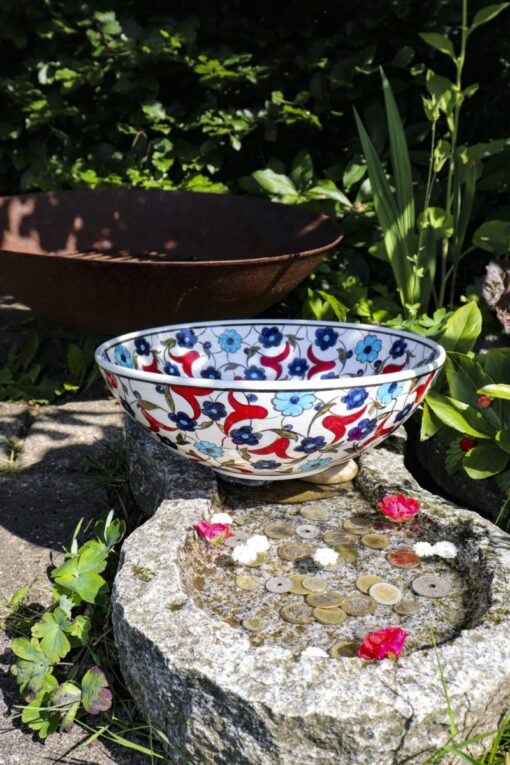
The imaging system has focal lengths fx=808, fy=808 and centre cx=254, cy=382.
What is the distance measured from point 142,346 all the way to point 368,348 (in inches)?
23.3

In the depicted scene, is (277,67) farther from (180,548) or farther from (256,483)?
(180,548)

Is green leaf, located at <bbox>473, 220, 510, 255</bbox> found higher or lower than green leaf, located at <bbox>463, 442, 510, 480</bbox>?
higher

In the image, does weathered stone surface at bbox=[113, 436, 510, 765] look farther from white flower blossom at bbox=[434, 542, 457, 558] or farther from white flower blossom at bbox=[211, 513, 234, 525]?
white flower blossom at bbox=[211, 513, 234, 525]

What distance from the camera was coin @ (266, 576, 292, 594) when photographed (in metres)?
1.61

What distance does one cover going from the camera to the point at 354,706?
1224mm

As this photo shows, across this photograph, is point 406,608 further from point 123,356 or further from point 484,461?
point 123,356

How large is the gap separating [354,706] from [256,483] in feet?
2.57

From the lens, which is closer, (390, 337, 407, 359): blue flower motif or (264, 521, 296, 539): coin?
(264, 521, 296, 539): coin

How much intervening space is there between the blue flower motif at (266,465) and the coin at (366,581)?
0.30 m

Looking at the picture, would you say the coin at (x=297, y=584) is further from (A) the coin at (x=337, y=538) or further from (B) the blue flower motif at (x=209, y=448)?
(B) the blue flower motif at (x=209, y=448)

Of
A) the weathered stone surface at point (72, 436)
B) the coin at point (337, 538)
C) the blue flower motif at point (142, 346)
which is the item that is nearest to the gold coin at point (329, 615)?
the coin at point (337, 538)

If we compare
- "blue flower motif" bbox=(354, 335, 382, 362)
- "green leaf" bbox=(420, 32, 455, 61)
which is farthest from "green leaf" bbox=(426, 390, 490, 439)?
"green leaf" bbox=(420, 32, 455, 61)

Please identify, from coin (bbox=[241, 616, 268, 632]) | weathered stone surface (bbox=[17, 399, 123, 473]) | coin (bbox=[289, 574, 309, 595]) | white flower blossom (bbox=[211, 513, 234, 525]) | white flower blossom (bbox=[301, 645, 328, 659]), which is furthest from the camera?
weathered stone surface (bbox=[17, 399, 123, 473])

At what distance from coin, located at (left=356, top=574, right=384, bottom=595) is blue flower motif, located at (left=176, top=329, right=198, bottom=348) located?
83 centimetres
